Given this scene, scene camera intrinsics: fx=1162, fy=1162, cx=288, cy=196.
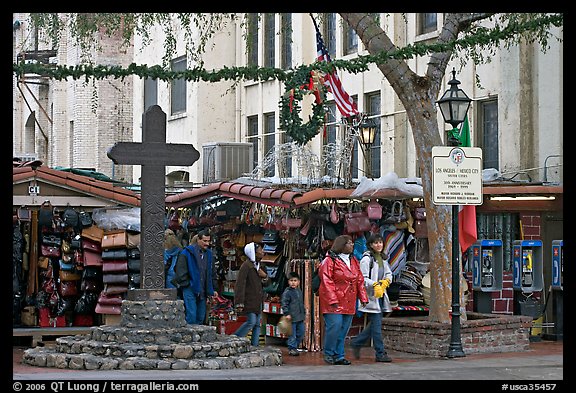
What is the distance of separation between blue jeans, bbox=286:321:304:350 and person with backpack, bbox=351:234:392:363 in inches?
38.7

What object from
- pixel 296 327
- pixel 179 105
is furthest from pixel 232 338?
pixel 179 105

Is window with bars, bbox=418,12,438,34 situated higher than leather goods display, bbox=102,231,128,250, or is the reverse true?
window with bars, bbox=418,12,438,34

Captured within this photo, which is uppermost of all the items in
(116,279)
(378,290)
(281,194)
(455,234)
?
(281,194)

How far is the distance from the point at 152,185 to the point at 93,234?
3136mm

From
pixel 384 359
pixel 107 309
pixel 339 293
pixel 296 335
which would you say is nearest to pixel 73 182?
pixel 107 309

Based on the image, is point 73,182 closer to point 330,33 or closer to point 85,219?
point 85,219

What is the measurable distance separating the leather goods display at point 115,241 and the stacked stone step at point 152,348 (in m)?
2.97

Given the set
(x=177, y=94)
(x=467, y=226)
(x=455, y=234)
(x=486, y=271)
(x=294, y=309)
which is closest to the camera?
(x=455, y=234)

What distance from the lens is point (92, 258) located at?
62.6 ft

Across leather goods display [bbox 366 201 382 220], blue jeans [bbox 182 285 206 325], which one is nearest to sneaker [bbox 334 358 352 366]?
blue jeans [bbox 182 285 206 325]

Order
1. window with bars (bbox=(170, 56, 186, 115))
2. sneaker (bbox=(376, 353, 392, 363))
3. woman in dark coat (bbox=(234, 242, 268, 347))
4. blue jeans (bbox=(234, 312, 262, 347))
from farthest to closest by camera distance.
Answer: window with bars (bbox=(170, 56, 186, 115)), blue jeans (bbox=(234, 312, 262, 347)), woman in dark coat (bbox=(234, 242, 268, 347)), sneaker (bbox=(376, 353, 392, 363))

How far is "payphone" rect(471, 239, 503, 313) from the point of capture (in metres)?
20.3

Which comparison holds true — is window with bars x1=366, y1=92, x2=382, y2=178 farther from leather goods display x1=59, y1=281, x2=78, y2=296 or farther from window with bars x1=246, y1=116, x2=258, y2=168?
leather goods display x1=59, y1=281, x2=78, y2=296
